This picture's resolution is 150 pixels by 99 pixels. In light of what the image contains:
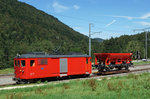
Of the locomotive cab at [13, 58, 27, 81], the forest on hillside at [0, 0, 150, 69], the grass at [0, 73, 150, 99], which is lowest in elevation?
the grass at [0, 73, 150, 99]

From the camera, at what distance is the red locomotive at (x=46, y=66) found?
64.7 feet

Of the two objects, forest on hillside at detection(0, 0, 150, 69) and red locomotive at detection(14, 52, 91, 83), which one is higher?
forest on hillside at detection(0, 0, 150, 69)

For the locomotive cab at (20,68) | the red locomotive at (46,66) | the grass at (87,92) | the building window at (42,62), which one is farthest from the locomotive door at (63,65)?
the grass at (87,92)

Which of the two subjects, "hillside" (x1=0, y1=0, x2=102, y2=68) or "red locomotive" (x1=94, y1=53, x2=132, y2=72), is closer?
"red locomotive" (x1=94, y1=53, x2=132, y2=72)

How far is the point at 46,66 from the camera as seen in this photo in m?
21.1

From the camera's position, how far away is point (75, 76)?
83.8 ft

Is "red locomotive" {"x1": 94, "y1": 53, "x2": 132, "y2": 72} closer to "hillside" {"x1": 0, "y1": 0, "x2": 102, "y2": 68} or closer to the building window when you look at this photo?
"hillside" {"x1": 0, "y1": 0, "x2": 102, "y2": 68}

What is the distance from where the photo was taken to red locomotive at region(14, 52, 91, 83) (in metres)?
19.7

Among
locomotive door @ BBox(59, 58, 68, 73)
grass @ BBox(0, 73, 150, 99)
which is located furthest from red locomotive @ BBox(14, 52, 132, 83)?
grass @ BBox(0, 73, 150, 99)

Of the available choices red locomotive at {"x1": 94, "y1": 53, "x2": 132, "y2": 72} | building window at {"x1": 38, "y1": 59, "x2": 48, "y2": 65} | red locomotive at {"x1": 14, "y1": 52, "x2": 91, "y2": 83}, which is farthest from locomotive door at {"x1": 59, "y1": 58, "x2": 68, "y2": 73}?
red locomotive at {"x1": 94, "y1": 53, "x2": 132, "y2": 72}

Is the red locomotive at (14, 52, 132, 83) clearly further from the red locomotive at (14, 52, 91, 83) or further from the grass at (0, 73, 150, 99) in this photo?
the grass at (0, 73, 150, 99)

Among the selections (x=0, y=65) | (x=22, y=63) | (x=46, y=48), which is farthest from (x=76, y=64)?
(x=46, y=48)

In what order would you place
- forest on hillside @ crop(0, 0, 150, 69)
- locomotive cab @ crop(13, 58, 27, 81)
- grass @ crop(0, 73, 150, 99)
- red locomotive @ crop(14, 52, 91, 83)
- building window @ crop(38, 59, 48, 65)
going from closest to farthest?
grass @ crop(0, 73, 150, 99)
locomotive cab @ crop(13, 58, 27, 81)
red locomotive @ crop(14, 52, 91, 83)
building window @ crop(38, 59, 48, 65)
forest on hillside @ crop(0, 0, 150, 69)

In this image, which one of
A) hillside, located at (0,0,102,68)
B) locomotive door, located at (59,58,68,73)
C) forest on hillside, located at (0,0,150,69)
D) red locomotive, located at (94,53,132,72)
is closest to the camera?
locomotive door, located at (59,58,68,73)
